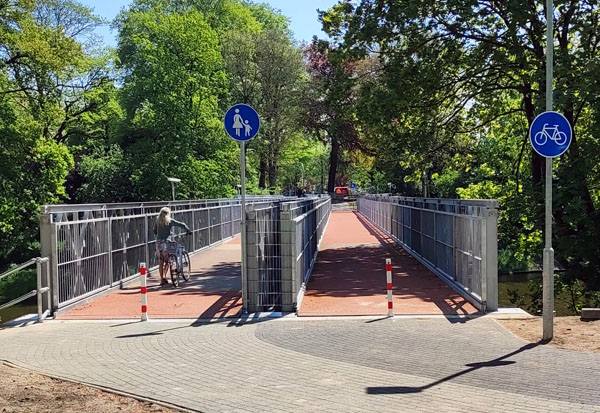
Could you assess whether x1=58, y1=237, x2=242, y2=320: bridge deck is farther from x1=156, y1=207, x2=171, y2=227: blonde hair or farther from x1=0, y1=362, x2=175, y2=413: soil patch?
x1=0, y1=362, x2=175, y2=413: soil patch

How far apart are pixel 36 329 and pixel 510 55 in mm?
14909

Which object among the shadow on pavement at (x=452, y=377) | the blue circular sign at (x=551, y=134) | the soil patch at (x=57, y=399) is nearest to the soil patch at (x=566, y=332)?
the shadow on pavement at (x=452, y=377)

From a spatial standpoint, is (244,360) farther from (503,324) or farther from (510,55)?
(510,55)

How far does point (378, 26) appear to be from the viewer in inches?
765

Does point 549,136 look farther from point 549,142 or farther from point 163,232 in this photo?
point 163,232

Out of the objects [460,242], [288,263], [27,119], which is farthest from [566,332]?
[27,119]

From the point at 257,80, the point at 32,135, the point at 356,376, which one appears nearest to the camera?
the point at 356,376

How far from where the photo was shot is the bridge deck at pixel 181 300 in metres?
10.3

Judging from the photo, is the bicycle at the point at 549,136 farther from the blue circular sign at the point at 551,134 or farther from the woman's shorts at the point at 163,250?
the woman's shorts at the point at 163,250

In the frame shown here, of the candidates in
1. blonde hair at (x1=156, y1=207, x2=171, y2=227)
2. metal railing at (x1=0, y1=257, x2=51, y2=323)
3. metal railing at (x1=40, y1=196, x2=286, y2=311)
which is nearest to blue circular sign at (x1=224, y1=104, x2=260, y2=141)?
metal railing at (x1=40, y1=196, x2=286, y2=311)

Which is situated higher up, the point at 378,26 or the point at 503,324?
the point at 378,26

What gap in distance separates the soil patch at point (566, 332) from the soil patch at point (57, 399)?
192 inches

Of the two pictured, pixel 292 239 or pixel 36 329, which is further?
pixel 292 239

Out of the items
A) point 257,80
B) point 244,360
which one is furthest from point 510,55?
point 257,80
